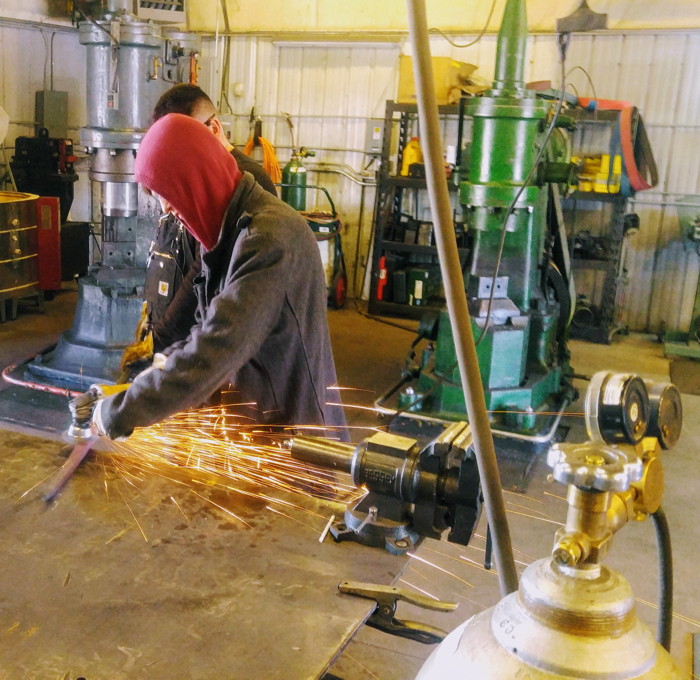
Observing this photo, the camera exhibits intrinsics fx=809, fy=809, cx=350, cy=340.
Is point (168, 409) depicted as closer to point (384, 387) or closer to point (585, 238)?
point (384, 387)

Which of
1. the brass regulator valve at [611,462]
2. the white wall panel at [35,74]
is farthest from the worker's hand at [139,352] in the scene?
the white wall panel at [35,74]

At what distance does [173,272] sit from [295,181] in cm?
479

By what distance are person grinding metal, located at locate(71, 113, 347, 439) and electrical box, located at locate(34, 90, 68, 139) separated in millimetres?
6673

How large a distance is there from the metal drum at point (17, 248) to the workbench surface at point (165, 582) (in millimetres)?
4929

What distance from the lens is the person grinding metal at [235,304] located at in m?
1.87

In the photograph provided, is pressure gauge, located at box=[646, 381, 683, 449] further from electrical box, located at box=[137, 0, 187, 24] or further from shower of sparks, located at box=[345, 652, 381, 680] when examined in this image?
electrical box, located at box=[137, 0, 187, 24]

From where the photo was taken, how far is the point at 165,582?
55.7 inches

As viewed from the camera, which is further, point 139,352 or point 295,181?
point 295,181

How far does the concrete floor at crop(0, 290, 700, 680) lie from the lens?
2.56 m

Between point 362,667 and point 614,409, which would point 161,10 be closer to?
point 362,667

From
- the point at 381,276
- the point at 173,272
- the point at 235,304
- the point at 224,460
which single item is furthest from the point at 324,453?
the point at 381,276

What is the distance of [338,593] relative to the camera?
1402mm

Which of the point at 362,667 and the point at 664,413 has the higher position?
the point at 664,413

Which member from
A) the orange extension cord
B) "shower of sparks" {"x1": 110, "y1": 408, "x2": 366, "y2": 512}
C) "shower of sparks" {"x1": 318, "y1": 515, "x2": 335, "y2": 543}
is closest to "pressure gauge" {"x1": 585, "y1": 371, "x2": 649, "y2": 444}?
"shower of sparks" {"x1": 318, "y1": 515, "x2": 335, "y2": 543}
